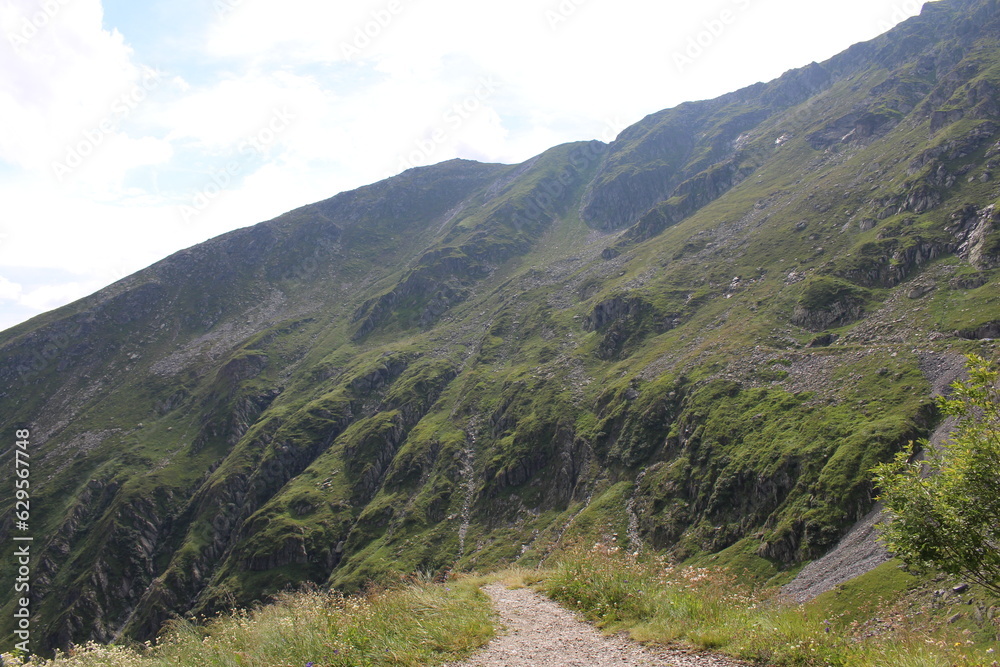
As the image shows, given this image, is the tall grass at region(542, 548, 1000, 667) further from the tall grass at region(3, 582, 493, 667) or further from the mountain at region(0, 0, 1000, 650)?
the mountain at region(0, 0, 1000, 650)

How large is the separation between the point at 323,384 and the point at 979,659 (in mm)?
206321

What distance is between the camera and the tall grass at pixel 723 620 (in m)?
9.79

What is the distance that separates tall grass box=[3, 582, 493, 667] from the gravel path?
62cm

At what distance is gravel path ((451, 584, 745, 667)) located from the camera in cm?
1137

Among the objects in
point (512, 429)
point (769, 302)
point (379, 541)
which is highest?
point (769, 302)

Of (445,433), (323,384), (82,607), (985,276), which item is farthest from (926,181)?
(82,607)

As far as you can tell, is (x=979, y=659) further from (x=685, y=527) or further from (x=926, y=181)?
(x=926, y=181)

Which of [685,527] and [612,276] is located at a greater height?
[612,276]

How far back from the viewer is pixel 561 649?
12.5 m

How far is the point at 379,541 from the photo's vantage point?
120 m

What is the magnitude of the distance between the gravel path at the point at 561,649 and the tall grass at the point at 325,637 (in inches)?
24.4
